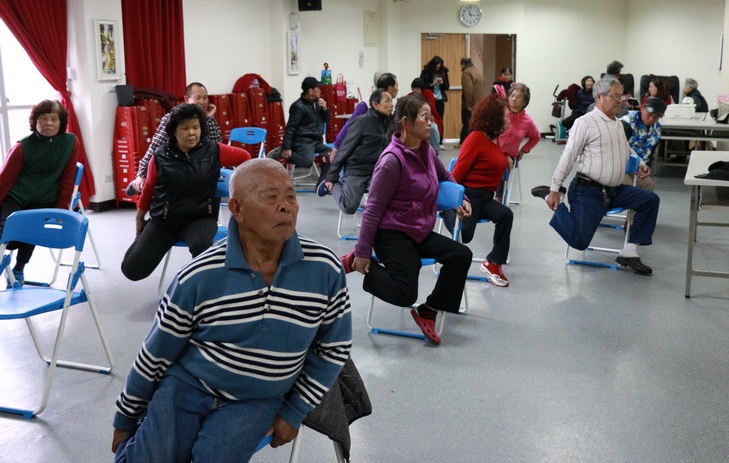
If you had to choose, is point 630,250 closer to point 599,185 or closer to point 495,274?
point 599,185

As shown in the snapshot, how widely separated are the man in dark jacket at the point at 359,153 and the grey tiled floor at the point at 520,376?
1.03 metres

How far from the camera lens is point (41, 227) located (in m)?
3.61

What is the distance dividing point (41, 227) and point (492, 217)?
2.88 metres

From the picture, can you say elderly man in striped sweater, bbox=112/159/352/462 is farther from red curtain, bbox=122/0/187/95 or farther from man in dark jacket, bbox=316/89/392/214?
red curtain, bbox=122/0/187/95

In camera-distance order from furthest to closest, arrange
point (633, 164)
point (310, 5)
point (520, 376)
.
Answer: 1. point (310, 5)
2. point (633, 164)
3. point (520, 376)

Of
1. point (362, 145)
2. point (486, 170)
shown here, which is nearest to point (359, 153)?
point (362, 145)

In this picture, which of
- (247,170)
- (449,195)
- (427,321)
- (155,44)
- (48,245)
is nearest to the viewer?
(247,170)

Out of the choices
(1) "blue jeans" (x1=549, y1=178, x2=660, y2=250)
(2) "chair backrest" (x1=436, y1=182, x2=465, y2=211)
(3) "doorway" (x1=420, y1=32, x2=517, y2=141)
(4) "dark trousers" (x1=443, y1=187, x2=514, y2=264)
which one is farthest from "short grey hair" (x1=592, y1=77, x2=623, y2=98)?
(3) "doorway" (x1=420, y1=32, x2=517, y2=141)

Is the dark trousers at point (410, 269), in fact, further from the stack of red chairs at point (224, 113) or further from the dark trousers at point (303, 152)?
the stack of red chairs at point (224, 113)

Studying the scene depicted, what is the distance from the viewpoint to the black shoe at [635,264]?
559cm

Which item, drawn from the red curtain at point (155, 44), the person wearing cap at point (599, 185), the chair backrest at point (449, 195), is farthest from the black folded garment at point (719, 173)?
the red curtain at point (155, 44)

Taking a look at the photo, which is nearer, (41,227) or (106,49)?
(41,227)

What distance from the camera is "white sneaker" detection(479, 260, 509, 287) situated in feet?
17.5

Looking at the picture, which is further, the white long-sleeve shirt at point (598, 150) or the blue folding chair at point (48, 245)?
the white long-sleeve shirt at point (598, 150)
